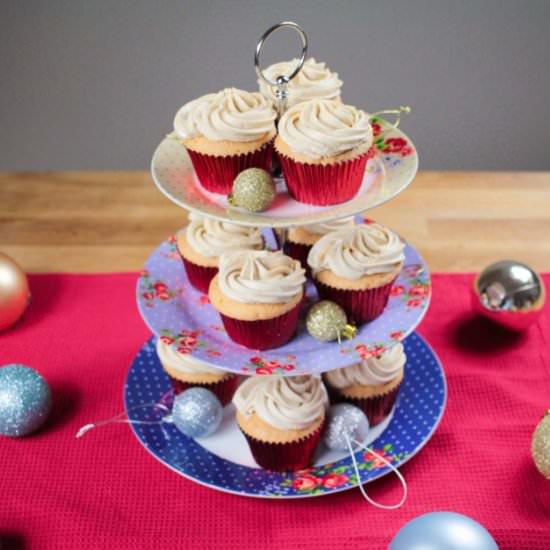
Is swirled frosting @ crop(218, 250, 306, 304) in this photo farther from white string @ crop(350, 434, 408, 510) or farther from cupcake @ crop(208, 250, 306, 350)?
white string @ crop(350, 434, 408, 510)

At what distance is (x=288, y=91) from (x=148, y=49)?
139 centimetres

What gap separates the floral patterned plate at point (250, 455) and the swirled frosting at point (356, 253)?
38cm

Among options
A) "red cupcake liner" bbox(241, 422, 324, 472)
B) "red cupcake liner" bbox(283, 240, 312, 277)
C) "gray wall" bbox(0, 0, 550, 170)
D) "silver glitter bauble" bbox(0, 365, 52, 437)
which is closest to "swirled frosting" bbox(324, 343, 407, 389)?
"red cupcake liner" bbox(241, 422, 324, 472)

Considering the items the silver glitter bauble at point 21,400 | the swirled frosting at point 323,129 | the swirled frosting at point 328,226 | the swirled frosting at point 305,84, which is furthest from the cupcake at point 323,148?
the silver glitter bauble at point 21,400

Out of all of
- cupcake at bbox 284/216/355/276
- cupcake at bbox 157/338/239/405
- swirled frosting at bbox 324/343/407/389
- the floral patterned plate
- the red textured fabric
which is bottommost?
the red textured fabric

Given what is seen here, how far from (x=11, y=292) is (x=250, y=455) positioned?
29.2 inches

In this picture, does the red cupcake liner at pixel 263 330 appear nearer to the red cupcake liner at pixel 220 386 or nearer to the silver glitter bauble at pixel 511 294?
the red cupcake liner at pixel 220 386

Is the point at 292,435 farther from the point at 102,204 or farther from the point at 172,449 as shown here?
the point at 102,204

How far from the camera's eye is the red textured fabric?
1482mm

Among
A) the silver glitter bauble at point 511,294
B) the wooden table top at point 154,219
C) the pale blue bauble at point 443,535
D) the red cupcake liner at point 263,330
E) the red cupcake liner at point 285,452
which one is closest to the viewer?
the pale blue bauble at point 443,535

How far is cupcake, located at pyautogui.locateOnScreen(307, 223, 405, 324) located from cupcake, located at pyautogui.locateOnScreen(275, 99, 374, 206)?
14 centimetres

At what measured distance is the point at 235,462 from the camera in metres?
1.60

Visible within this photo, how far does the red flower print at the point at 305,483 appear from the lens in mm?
1518

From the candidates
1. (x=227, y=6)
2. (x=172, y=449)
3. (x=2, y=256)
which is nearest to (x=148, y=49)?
(x=227, y=6)
